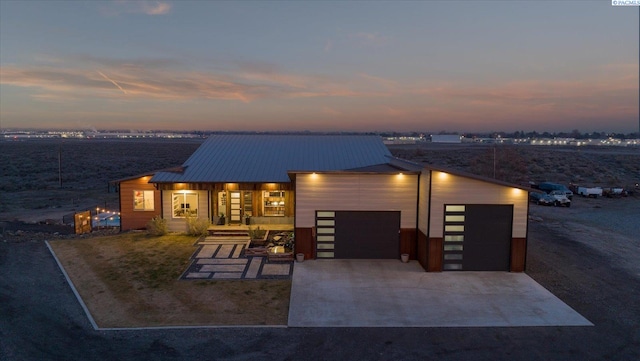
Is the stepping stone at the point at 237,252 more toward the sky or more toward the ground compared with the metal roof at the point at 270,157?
more toward the ground

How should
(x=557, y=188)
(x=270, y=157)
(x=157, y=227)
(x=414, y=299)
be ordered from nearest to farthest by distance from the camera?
(x=414, y=299)
(x=157, y=227)
(x=270, y=157)
(x=557, y=188)

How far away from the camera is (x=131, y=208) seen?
20.9m

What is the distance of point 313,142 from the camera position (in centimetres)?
2636

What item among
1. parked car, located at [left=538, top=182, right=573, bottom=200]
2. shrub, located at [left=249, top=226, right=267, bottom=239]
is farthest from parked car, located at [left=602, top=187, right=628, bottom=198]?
shrub, located at [left=249, top=226, right=267, bottom=239]

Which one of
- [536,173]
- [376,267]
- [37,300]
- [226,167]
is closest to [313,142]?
[226,167]

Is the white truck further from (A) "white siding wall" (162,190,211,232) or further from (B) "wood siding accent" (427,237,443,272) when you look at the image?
(A) "white siding wall" (162,190,211,232)

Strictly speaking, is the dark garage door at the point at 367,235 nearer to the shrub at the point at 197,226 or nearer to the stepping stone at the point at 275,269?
the stepping stone at the point at 275,269

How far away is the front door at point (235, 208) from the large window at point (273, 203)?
1.32 m

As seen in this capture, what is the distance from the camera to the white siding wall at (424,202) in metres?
14.7

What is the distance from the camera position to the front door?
2109cm

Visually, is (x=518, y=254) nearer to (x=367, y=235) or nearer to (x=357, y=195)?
(x=367, y=235)

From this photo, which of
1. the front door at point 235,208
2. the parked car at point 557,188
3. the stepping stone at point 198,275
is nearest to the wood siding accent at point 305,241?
the stepping stone at point 198,275

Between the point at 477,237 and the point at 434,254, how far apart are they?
1.72m

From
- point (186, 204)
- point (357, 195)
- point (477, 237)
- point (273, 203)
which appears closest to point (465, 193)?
point (477, 237)
